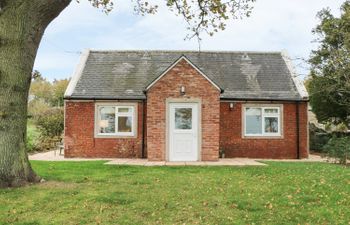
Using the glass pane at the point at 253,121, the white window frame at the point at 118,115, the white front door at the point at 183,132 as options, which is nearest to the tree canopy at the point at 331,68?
the glass pane at the point at 253,121

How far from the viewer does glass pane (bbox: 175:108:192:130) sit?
17.6m

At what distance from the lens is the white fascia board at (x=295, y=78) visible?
19781mm

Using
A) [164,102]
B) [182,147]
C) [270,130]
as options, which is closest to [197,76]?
[164,102]

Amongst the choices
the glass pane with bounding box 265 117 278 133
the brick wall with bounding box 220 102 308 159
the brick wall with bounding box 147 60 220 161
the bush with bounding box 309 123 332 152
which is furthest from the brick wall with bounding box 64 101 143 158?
the bush with bounding box 309 123 332 152

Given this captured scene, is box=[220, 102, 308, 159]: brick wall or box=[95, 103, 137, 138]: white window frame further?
box=[220, 102, 308, 159]: brick wall

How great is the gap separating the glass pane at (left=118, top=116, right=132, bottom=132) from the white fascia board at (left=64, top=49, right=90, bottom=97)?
2.68 meters

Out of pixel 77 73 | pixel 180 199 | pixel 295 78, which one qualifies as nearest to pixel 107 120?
pixel 77 73

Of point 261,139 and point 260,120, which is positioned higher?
point 260,120

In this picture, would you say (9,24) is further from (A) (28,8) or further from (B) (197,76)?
(B) (197,76)

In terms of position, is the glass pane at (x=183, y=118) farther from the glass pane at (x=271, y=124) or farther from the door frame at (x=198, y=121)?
the glass pane at (x=271, y=124)

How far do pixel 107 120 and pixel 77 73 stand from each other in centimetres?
297

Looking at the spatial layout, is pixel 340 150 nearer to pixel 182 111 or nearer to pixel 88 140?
pixel 182 111

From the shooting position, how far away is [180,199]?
865 cm

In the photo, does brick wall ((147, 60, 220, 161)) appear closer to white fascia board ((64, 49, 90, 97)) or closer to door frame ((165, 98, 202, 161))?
door frame ((165, 98, 202, 161))
